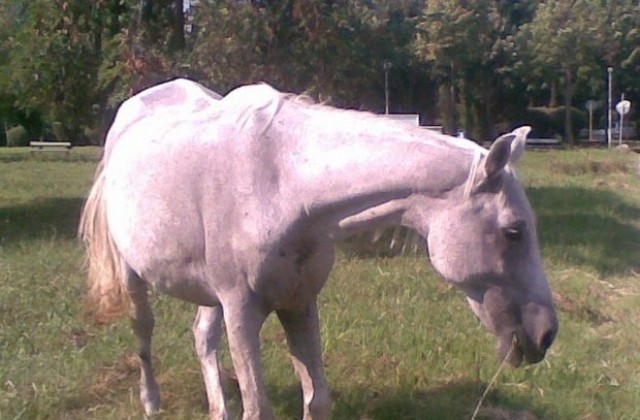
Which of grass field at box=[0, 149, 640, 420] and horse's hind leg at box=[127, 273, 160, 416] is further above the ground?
horse's hind leg at box=[127, 273, 160, 416]

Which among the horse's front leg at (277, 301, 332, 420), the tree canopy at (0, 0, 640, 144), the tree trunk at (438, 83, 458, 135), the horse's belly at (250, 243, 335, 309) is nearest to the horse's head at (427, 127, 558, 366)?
the horse's belly at (250, 243, 335, 309)

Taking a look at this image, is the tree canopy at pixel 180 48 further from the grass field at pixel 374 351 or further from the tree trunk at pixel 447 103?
the tree trunk at pixel 447 103

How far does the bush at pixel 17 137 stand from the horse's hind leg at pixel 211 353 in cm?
5152

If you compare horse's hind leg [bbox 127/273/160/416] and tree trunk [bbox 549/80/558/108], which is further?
tree trunk [bbox 549/80/558/108]

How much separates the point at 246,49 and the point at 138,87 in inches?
55.9

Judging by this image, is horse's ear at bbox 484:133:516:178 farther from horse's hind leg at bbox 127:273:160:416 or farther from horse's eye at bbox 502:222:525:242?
horse's hind leg at bbox 127:273:160:416

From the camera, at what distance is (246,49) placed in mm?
11961

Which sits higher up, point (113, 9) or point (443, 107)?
point (113, 9)

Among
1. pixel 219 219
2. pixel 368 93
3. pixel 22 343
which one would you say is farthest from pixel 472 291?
pixel 368 93

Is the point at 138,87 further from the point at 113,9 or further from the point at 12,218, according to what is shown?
the point at 12,218

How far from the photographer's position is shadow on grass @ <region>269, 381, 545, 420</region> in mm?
4992

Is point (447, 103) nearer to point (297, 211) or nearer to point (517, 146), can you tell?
point (297, 211)

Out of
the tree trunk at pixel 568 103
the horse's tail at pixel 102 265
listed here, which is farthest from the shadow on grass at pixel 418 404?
the tree trunk at pixel 568 103

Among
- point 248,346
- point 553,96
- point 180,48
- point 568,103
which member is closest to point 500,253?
point 248,346
